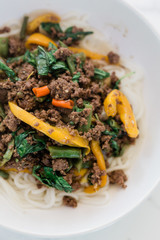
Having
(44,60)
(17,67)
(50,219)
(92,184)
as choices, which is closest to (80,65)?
(44,60)

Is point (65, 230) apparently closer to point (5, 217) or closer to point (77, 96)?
point (5, 217)

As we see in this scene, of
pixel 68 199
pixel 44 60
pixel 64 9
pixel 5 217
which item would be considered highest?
pixel 64 9

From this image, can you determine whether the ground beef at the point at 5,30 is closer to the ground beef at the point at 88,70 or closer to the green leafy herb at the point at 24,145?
the ground beef at the point at 88,70

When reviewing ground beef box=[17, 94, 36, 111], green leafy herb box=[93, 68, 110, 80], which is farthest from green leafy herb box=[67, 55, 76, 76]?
ground beef box=[17, 94, 36, 111]

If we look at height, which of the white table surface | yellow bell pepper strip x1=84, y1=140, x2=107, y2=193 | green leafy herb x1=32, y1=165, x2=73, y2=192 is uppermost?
yellow bell pepper strip x1=84, y1=140, x2=107, y2=193

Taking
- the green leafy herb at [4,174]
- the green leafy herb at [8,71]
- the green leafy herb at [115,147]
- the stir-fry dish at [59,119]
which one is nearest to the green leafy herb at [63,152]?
the stir-fry dish at [59,119]

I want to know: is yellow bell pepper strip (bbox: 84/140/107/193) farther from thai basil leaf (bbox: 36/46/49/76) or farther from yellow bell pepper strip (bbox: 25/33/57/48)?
yellow bell pepper strip (bbox: 25/33/57/48)
